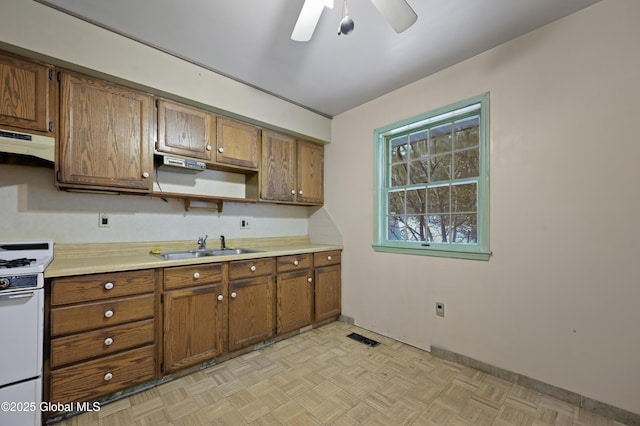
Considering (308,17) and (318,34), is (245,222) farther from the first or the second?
(308,17)

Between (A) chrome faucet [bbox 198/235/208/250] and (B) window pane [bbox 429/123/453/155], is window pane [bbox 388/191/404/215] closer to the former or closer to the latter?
(B) window pane [bbox 429/123/453/155]

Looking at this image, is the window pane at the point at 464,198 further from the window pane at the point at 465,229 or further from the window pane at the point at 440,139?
the window pane at the point at 440,139

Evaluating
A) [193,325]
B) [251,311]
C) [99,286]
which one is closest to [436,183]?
[251,311]

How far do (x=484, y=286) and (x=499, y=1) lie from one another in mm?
1949

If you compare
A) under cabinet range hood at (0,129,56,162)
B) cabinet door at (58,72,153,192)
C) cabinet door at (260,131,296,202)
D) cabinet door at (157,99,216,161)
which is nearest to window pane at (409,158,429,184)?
cabinet door at (260,131,296,202)

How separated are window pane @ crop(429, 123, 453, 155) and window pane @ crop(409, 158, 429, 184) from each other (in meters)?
0.13

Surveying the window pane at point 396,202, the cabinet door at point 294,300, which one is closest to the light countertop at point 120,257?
the cabinet door at point 294,300

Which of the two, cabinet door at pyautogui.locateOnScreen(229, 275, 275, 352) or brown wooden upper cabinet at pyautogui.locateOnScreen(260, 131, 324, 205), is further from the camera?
brown wooden upper cabinet at pyautogui.locateOnScreen(260, 131, 324, 205)

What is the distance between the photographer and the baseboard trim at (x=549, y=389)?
160 centimetres

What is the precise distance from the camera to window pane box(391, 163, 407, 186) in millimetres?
2799

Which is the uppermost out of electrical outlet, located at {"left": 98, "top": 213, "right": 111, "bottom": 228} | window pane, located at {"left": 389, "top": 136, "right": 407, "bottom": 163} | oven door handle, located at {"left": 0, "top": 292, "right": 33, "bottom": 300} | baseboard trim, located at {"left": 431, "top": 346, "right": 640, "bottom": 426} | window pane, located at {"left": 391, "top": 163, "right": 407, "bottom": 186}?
window pane, located at {"left": 389, "top": 136, "right": 407, "bottom": 163}

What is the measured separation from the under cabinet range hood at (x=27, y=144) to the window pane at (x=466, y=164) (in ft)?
9.83

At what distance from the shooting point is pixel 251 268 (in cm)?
244

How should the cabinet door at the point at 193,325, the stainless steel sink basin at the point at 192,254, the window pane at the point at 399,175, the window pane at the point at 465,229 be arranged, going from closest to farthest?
the cabinet door at the point at 193,325
the window pane at the point at 465,229
the stainless steel sink basin at the point at 192,254
the window pane at the point at 399,175
